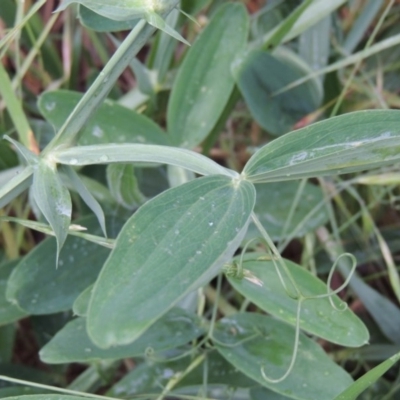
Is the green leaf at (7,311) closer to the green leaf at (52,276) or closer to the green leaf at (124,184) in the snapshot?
the green leaf at (52,276)

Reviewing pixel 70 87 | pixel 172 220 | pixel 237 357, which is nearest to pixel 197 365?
pixel 237 357

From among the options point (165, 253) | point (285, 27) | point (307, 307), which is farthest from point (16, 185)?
point (285, 27)

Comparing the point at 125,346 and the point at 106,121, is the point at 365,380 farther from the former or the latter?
the point at 106,121

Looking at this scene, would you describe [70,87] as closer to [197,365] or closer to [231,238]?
[197,365]

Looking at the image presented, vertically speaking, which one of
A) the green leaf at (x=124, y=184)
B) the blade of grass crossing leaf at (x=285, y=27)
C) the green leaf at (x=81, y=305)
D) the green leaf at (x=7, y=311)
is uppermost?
the blade of grass crossing leaf at (x=285, y=27)

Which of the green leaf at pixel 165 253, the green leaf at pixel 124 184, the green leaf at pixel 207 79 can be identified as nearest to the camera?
the green leaf at pixel 165 253

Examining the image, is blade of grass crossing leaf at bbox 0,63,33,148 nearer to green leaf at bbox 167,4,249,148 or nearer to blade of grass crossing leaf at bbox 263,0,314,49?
green leaf at bbox 167,4,249,148

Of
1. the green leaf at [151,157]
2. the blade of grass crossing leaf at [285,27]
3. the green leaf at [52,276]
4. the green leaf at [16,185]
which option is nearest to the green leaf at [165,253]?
the green leaf at [151,157]
